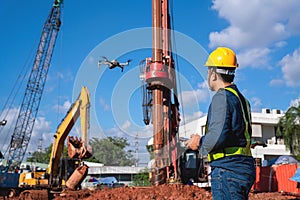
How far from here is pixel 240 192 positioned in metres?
3.14

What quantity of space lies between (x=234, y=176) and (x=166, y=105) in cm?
1311

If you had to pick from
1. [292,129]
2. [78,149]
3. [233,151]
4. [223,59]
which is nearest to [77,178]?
[78,149]

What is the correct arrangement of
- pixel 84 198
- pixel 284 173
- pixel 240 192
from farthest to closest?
pixel 284 173
pixel 84 198
pixel 240 192

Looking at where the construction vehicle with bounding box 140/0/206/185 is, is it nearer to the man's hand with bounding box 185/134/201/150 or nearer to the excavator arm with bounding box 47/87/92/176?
the excavator arm with bounding box 47/87/92/176

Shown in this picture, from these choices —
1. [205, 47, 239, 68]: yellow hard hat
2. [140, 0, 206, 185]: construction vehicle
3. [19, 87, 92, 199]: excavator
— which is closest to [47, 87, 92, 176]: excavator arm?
[19, 87, 92, 199]: excavator

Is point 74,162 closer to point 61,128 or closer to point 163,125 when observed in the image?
point 61,128

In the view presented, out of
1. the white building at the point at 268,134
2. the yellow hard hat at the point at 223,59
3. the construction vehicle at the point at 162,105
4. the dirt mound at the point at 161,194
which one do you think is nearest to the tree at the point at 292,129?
the white building at the point at 268,134

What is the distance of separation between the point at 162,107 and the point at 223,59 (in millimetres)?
12430

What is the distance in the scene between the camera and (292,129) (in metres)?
42.8

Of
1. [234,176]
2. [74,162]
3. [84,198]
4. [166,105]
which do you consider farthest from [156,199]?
[74,162]

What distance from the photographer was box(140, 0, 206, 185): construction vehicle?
15.5m

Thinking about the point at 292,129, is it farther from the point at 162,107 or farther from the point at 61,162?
the point at 162,107

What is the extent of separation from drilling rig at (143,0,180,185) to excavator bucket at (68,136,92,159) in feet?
13.0

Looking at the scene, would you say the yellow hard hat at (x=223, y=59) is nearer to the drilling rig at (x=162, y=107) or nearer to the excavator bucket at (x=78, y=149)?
the drilling rig at (x=162, y=107)
